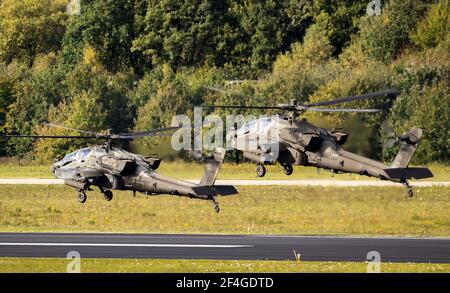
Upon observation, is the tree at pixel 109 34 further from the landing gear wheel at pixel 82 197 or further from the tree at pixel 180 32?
the landing gear wheel at pixel 82 197

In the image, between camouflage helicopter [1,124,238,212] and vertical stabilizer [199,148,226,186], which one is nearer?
vertical stabilizer [199,148,226,186]

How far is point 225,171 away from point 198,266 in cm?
4332

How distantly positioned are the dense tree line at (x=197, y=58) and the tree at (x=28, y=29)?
130 mm

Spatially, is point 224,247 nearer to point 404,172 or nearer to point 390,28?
point 404,172


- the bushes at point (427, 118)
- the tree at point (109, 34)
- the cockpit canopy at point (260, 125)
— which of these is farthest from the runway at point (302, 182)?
the tree at point (109, 34)

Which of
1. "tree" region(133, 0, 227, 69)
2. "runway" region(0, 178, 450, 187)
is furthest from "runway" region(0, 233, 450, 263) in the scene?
"tree" region(133, 0, 227, 69)

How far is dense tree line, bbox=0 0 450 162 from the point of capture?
97.9m

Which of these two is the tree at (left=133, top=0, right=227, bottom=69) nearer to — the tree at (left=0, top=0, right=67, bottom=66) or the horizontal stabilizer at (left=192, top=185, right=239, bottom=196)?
the tree at (left=0, top=0, right=67, bottom=66)

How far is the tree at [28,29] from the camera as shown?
132 metres

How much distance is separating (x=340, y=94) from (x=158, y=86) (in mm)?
16438

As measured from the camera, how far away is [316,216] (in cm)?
6844

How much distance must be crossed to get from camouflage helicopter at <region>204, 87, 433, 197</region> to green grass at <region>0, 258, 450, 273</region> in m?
17.1
